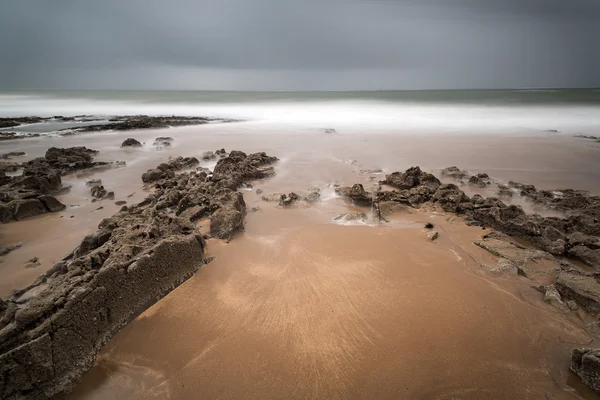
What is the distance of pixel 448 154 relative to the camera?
10078mm

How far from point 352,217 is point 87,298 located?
3.35m

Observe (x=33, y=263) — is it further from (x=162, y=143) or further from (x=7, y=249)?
(x=162, y=143)

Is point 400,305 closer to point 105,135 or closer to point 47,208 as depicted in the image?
point 47,208

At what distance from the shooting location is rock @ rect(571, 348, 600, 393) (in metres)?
1.88

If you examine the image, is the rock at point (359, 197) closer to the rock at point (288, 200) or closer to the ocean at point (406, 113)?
the rock at point (288, 200)

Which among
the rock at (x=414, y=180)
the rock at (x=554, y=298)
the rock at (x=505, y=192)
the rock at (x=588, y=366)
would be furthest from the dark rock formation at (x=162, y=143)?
the rock at (x=588, y=366)

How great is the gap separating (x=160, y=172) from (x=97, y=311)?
5039 mm

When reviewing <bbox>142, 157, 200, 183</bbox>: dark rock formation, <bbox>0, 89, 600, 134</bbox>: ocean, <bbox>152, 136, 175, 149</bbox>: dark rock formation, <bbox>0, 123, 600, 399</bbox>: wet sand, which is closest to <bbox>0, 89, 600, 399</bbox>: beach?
<bbox>0, 123, 600, 399</bbox>: wet sand

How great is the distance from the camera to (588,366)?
6.29 ft

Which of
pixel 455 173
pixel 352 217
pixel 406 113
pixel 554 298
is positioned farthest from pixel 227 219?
pixel 406 113

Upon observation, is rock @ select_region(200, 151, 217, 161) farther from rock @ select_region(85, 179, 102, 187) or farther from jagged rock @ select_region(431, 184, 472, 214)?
jagged rock @ select_region(431, 184, 472, 214)

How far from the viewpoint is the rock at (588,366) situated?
1880 mm

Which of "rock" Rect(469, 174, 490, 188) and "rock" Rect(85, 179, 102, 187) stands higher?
"rock" Rect(85, 179, 102, 187)

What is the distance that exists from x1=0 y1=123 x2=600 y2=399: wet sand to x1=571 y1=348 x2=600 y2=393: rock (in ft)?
0.21
